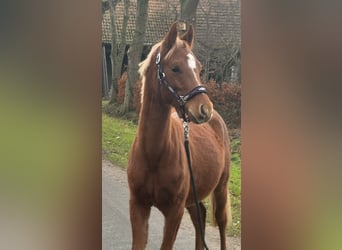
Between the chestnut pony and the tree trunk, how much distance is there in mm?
20

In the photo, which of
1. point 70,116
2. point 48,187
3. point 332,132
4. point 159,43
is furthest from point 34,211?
point 332,132

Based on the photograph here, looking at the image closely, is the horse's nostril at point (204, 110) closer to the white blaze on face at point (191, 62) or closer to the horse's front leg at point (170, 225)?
the white blaze on face at point (191, 62)

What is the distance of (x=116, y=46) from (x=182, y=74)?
154 mm

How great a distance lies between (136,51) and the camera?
90 centimetres

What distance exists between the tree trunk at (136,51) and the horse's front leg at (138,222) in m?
0.21

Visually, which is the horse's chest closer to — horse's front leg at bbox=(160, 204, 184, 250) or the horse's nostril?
horse's front leg at bbox=(160, 204, 184, 250)

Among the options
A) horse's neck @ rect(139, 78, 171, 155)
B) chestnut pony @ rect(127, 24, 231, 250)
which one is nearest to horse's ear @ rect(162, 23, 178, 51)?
chestnut pony @ rect(127, 24, 231, 250)

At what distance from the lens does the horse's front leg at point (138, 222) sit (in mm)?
901

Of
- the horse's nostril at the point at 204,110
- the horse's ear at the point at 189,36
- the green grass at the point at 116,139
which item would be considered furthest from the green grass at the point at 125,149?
the horse's ear at the point at 189,36

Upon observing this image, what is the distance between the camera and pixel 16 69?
78cm

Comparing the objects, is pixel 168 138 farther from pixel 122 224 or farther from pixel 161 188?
pixel 122 224

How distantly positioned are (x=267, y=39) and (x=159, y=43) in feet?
0.80

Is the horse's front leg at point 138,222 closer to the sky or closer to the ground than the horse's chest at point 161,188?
closer to the ground

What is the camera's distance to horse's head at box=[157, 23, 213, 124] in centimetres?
88
